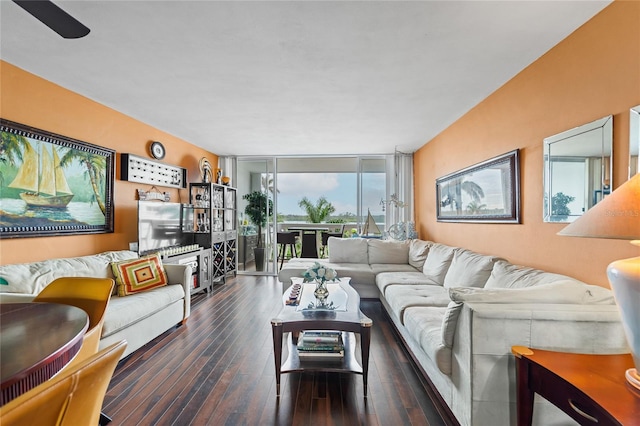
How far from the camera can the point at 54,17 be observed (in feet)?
4.80

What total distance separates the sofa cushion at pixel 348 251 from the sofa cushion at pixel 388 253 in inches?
4.4

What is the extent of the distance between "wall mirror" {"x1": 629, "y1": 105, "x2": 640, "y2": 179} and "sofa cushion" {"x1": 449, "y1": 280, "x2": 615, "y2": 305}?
0.68m

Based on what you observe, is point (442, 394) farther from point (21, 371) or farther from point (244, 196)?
point (244, 196)

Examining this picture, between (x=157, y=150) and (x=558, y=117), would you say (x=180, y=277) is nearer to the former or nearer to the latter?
Answer: (x=157, y=150)

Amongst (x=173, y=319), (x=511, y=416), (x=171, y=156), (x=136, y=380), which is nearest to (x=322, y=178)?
(x=171, y=156)

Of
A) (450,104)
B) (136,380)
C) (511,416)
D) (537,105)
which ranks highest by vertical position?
(450,104)

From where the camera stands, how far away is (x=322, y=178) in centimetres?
794

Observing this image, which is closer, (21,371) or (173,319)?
(21,371)

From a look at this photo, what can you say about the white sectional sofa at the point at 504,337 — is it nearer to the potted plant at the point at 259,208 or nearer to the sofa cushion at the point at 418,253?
the sofa cushion at the point at 418,253

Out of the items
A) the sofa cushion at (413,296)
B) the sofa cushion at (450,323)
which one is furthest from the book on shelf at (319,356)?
the sofa cushion at (450,323)

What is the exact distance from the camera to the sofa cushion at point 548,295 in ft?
5.23

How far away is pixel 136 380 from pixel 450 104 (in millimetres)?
3993

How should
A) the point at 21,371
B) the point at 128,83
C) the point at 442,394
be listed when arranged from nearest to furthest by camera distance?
the point at 21,371 < the point at 442,394 < the point at 128,83

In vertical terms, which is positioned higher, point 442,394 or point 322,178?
point 322,178
